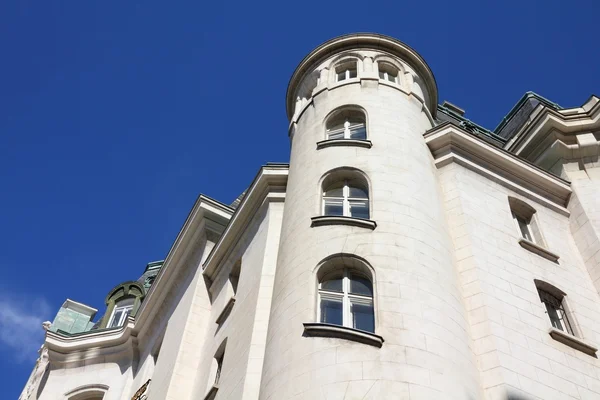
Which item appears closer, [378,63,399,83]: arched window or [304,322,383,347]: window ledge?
[304,322,383,347]: window ledge

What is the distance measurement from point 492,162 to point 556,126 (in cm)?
407

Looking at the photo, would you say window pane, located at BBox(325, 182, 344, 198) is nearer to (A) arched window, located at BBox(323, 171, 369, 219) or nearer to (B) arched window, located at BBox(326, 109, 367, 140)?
(A) arched window, located at BBox(323, 171, 369, 219)

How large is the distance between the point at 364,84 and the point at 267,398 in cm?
1339

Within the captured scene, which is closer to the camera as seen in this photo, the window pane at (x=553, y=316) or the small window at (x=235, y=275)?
the window pane at (x=553, y=316)

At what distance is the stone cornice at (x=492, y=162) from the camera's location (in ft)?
73.0

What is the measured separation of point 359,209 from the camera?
18.9m

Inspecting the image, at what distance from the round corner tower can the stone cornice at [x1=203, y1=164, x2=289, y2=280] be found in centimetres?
94

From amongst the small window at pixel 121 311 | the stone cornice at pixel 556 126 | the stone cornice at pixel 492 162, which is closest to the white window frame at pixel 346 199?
the stone cornice at pixel 492 162

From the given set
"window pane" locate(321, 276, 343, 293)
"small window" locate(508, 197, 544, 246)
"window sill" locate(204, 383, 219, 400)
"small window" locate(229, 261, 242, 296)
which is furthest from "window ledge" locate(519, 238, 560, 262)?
"window sill" locate(204, 383, 219, 400)

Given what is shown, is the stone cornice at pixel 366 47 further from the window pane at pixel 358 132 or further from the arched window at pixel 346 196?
the arched window at pixel 346 196

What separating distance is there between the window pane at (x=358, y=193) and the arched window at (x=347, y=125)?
3014mm

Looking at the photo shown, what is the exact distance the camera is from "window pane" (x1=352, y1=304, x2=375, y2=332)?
15.2m

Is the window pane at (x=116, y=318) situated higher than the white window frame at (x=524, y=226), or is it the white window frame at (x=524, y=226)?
the window pane at (x=116, y=318)

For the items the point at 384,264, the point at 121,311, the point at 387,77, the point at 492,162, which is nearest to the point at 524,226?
the point at 492,162
